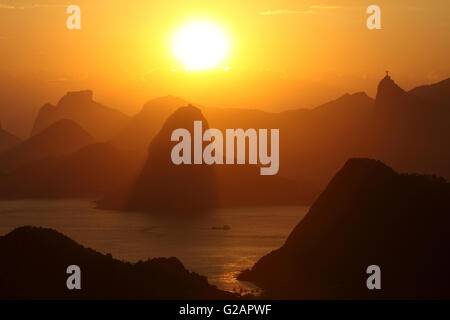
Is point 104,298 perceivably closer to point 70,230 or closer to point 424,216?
point 424,216

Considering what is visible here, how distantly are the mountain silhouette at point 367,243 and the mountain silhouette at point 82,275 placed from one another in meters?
8.67

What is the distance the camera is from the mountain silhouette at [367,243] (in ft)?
213

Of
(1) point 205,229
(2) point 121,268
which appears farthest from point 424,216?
(1) point 205,229

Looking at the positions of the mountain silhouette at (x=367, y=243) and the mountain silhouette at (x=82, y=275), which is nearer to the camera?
the mountain silhouette at (x=82, y=275)

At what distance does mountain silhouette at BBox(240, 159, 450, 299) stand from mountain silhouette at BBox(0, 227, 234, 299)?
28.4ft

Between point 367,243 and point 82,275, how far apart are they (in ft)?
84.5

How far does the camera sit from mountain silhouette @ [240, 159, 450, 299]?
2559 inches

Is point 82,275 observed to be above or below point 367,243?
below

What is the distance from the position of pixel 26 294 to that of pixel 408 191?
35.0m

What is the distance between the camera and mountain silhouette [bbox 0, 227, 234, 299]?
5428 cm

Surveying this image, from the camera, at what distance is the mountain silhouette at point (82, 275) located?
5428 cm

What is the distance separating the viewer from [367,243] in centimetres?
7044

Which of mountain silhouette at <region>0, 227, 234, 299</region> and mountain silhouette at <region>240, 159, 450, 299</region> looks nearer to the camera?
mountain silhouette at <region>0, 227, 234, 299</region>

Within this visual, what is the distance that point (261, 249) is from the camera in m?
109
